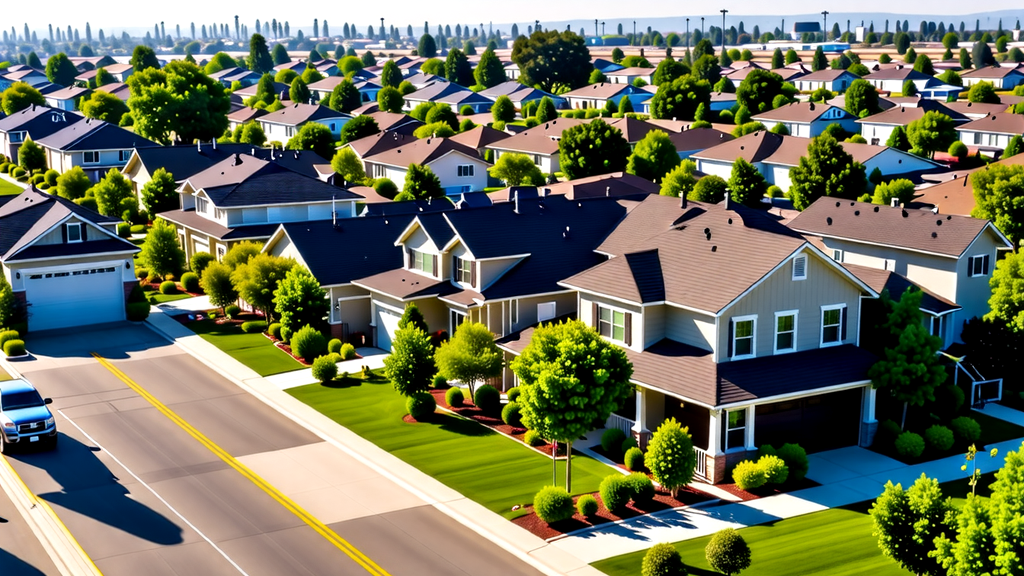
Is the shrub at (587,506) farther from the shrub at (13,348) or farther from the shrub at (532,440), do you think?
the shrub at (13,348)

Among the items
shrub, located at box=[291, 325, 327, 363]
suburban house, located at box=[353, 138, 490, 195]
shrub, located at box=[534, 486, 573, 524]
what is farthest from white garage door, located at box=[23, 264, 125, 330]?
suburban house, located at box=[353, 138, 490, 195]

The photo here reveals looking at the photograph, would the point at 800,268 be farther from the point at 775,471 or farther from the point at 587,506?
the point at 587,506

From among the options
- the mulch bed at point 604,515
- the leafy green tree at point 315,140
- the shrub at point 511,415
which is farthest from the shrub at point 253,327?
the leafy green tree at point 315,140

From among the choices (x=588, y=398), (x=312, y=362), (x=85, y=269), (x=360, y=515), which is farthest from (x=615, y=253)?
(x=85, y=269)

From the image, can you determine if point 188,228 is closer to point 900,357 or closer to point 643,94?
point 900,357

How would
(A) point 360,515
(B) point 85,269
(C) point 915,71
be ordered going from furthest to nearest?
1. (C) point 915,71
2. (B) point 85,269
3. (A) point 360,515

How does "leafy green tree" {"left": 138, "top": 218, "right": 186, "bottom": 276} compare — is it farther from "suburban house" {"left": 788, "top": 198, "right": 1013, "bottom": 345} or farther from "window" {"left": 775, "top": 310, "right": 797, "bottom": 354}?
"window" {"left": 775, "top": 310, "right": 797, "bottom": 354}
